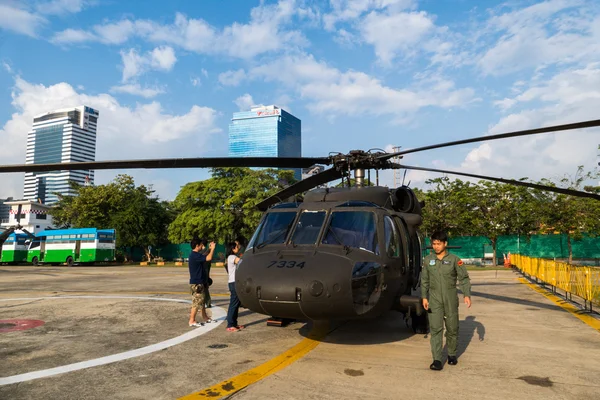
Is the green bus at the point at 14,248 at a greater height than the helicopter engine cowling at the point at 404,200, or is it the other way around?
the helicopter engine cowling at the point at 404,200

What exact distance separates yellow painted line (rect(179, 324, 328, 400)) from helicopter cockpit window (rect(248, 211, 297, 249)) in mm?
1627

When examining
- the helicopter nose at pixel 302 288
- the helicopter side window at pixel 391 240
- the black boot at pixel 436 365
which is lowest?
the black boot at pixel 436 365

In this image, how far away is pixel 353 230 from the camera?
6105mm

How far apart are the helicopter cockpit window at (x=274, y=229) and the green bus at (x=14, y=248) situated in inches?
1636

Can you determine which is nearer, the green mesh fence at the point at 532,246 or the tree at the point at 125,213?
the green mesh fence at the point at 532,246

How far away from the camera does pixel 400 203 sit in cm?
823

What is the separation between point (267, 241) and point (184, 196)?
35.5 m

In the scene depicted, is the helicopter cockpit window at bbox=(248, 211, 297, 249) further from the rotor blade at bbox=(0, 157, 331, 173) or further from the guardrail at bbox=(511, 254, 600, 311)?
the guardrail at bbox=(511, 254, 600, 311)

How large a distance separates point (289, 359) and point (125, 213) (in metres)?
44.5

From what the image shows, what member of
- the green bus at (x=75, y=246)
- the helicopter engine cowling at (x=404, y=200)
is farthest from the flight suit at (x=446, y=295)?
the green bus at (x=75, y=246)

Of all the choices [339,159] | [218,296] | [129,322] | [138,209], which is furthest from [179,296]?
[138,209]

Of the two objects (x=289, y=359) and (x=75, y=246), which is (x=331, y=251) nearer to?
(x=289, y=359)

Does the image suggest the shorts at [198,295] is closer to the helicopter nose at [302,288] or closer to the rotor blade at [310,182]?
the rotor blade at [310,182]

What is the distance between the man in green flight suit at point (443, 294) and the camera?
5.14 meters
